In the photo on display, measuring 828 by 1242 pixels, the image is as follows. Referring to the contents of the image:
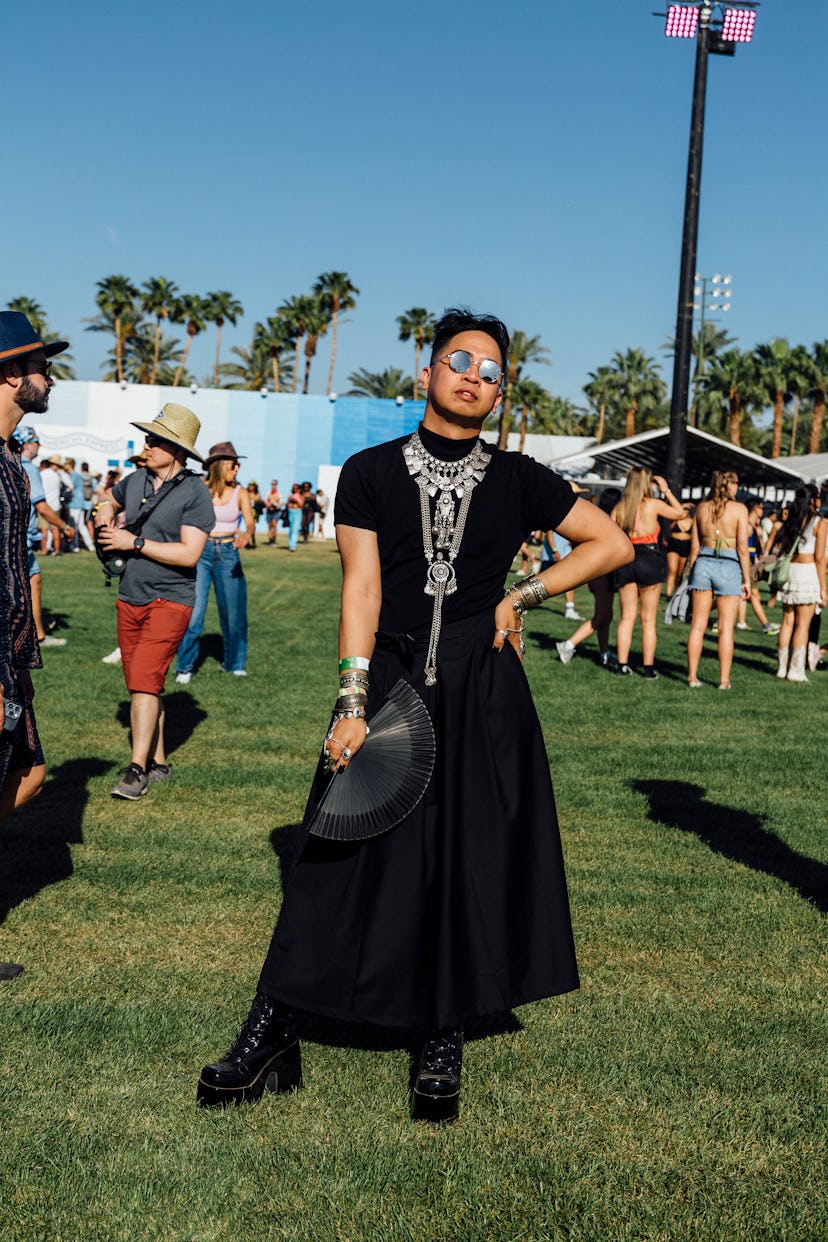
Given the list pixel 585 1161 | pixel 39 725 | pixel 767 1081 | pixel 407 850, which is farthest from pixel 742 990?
pixel 39 725

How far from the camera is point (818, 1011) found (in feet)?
13.2

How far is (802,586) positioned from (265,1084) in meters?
10.2

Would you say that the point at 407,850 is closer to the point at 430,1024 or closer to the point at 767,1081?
the point at 430,1024

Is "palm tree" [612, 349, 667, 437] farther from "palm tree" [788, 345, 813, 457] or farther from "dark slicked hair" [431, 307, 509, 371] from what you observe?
"dark slicked hair" [431, 307, 509, 371]

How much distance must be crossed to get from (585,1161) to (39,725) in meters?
6.19

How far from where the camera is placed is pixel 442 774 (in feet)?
10.9

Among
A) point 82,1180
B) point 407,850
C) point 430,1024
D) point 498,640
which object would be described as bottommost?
point 82,1180

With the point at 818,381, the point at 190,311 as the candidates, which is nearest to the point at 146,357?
the point at 190,311

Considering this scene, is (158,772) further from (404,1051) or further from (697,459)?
(697,459)

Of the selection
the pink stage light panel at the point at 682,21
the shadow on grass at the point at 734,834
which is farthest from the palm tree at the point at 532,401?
the shadow on grass at the point at 734,834

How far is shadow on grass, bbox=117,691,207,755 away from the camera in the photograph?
A: 814cm

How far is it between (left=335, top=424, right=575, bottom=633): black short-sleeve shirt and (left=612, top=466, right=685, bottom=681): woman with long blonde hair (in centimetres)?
818

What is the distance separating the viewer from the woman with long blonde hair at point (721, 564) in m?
11.2

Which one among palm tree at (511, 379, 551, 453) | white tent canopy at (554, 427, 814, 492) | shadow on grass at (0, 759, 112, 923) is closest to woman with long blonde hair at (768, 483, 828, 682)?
shadow on grass at (0, 759, 112, 923)
